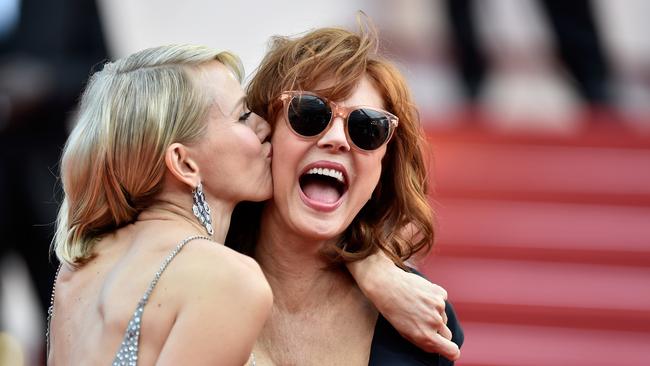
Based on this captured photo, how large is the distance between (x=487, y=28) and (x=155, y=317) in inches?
220

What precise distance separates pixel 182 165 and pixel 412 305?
0.68 m

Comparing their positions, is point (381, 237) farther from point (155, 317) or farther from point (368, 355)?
point (155, 317)

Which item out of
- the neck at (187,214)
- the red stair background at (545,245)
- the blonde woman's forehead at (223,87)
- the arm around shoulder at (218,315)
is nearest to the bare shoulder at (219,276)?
the arm around shoulder at (218,315)

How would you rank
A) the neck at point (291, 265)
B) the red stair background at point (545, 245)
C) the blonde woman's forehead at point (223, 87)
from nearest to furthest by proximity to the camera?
the blonde woman's forehead at point (223, 87)
the neck at point (291, 265)
the red stair background at point (545, 245)

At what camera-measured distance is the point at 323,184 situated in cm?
333

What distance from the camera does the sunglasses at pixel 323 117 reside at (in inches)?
127

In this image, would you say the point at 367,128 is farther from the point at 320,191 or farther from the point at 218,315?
the point at 218,315

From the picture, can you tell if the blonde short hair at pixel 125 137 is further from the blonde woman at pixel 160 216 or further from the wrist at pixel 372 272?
the wrist at pixel 372 272

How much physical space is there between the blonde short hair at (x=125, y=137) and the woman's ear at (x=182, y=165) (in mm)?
18

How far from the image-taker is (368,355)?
339 centimetres

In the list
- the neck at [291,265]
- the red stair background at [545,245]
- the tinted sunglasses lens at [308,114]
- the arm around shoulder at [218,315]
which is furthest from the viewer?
the red stair background at [545,245]

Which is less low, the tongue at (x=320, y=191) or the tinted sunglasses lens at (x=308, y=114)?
the tinted sunglasses lens at (x=308, y=114)

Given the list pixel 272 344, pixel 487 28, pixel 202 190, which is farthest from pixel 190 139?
pixel 487 28

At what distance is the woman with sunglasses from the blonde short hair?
28 centimetres
